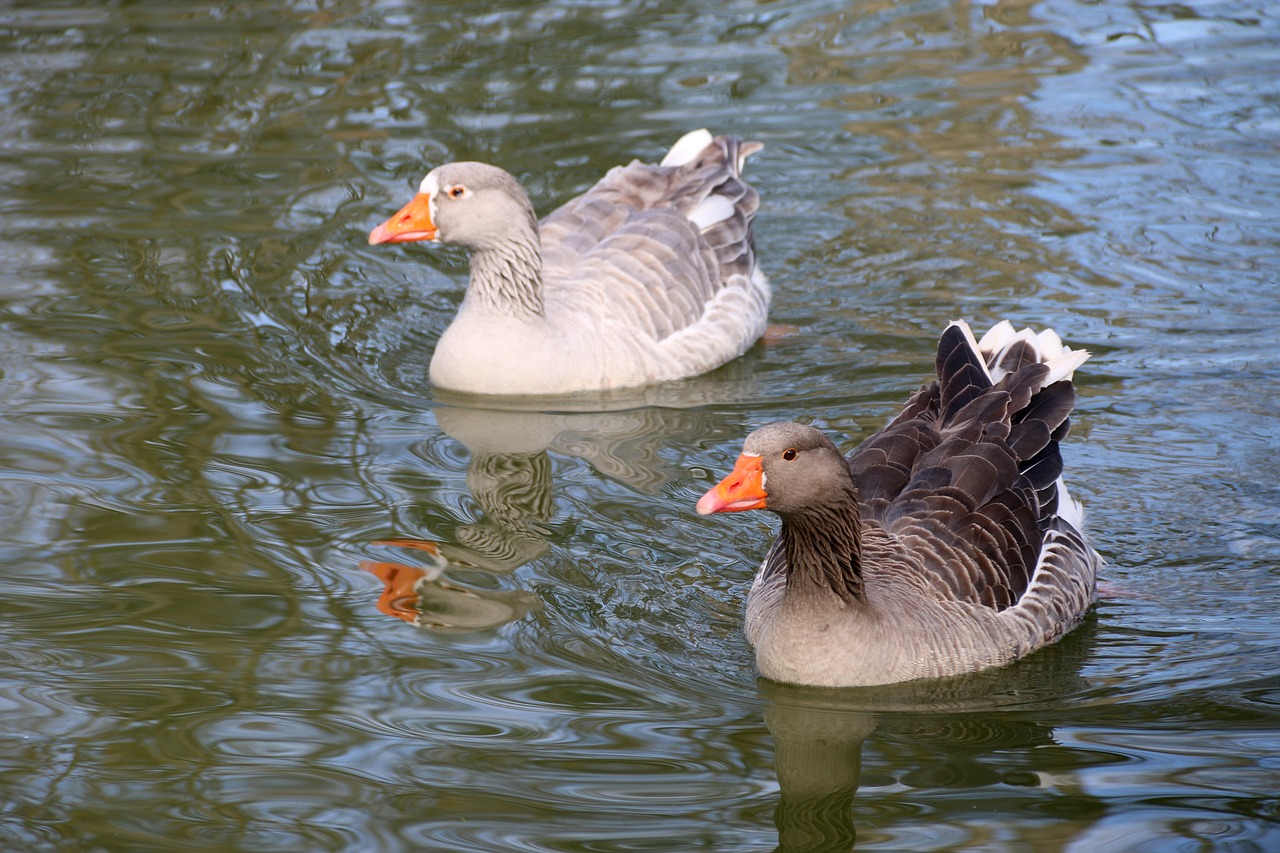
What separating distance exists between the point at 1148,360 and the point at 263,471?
5.20 m

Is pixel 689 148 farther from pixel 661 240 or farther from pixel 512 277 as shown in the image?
pixel 512 277

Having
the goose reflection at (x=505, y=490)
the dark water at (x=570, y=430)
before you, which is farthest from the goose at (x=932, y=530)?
the goose reflection at (x=505, y=490)

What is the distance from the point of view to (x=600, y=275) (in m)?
9.88

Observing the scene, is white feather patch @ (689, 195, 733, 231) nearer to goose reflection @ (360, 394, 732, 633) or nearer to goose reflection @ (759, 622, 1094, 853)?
goose reflection @ (360, 394, 732, 633)

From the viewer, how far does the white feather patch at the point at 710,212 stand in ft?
34.1

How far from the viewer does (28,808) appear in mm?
5637

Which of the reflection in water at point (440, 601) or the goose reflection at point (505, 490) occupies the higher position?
the goose reflection at point (505, 490)

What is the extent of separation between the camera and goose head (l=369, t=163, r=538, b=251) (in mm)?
9164

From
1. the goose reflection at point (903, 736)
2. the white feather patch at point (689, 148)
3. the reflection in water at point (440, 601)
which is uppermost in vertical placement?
the white feather patch at point (689, 148)

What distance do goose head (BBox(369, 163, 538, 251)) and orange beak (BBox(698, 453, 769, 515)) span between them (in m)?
3.75

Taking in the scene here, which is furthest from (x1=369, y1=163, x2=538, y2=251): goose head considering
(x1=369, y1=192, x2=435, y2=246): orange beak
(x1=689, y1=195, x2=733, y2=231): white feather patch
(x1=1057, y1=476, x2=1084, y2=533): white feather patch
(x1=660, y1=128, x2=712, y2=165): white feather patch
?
(x1=1057, y1=476, x2=1084, y2=533): white feather patch

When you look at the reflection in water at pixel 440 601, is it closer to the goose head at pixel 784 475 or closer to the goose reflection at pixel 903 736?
the goose reflection at pixel 903 736

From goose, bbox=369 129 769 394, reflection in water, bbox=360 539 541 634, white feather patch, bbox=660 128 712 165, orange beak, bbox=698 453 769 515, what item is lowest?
reflection in water, bbox=360 539 541 634

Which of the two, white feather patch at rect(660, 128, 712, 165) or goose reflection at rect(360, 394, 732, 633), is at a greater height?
white feather patch at rect(660, 128, 712, 165)
